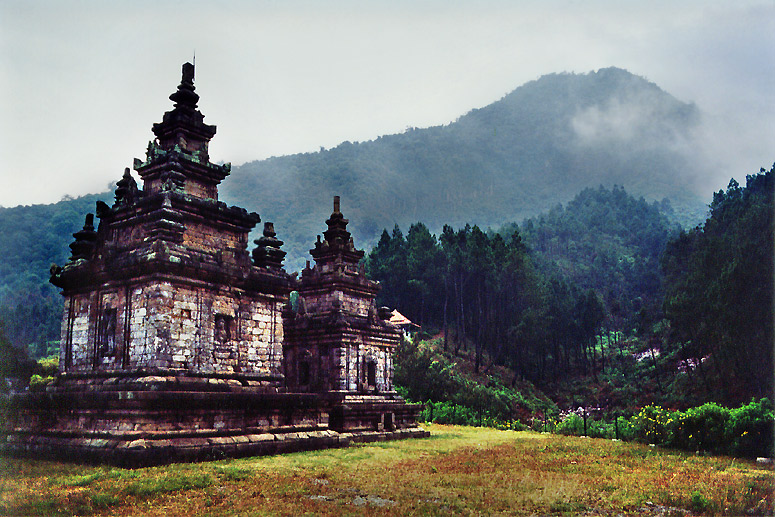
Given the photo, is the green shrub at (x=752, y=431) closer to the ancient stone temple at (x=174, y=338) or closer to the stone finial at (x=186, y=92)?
the ancient stone temple at (x=174, y=338)

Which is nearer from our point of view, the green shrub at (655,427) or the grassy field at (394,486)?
the grassy field at (394,486)

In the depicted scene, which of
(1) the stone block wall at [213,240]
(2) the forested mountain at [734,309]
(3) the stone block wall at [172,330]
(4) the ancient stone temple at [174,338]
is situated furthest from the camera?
(2) the forested mountain at [734,309]

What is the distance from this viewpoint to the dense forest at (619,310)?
4316cm

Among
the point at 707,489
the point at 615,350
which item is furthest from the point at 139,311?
the point at 615,350

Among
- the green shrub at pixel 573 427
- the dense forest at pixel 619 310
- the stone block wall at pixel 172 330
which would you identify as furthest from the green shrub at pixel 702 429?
the dense forest at pixel 619 310

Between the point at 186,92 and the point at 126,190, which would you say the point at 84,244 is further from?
the point at 186,92

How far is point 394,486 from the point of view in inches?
517

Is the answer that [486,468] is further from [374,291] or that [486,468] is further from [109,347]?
[374,291]

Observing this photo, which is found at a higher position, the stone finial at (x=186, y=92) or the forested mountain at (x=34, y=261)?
the forested mountain at (x=34, y=261)

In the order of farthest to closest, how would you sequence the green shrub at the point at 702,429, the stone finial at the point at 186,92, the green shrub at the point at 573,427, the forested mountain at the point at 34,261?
the forested mountain at the point at 34,261 → the green shrub at the point at 573,427 → the stone finial at the point at 186,92 → the green shrub at the point at 702,429

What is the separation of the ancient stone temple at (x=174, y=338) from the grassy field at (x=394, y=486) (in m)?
1.22

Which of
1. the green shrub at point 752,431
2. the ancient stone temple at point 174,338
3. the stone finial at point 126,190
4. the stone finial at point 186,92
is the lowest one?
the green shrub at point 752,431

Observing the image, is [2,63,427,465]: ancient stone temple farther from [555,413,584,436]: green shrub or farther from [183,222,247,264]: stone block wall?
[555,413,584,436]: green shrub

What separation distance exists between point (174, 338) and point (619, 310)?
3679 inches
